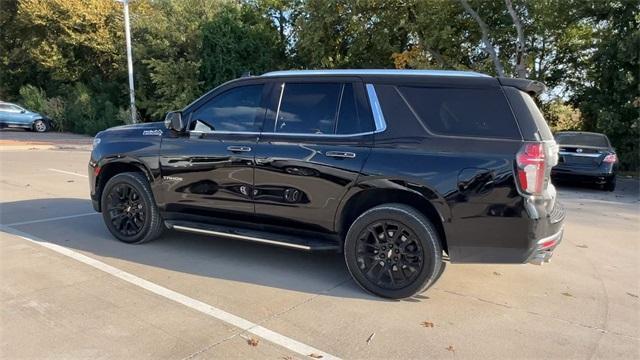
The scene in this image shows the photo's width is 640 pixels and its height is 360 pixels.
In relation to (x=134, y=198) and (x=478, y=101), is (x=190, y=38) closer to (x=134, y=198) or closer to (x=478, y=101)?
(x=134, y=198)

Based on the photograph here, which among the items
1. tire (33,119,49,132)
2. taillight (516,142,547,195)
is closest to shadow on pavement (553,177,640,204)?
taillight (516,142,547,195)

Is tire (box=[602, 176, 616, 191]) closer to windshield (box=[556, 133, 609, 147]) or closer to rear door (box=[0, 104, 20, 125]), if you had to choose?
windshield (box=[556, 133, 609, 147])

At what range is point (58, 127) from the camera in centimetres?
2695

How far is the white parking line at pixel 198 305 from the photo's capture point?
11.6 feet

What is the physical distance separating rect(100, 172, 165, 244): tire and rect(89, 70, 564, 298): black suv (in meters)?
0.11

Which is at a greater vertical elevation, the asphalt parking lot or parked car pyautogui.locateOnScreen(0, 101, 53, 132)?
parked car pyautogui.locateOnScreen(0, 101, 53, 132)

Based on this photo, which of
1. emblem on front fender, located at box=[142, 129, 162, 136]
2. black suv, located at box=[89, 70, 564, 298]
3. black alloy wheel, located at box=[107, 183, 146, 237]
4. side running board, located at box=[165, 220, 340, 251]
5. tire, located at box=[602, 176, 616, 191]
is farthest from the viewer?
tire, located at box=[602, 176, 616, 191]

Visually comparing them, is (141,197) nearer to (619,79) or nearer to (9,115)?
(619,79)

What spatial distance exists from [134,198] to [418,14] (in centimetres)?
1805

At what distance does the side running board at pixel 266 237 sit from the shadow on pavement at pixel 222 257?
0.32 meters

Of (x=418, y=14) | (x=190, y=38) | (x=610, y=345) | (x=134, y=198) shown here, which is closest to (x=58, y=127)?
(x=190, y=38)

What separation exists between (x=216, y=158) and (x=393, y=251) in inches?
79.4

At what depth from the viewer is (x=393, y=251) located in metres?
4.37

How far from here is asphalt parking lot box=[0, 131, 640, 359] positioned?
3523 mm
